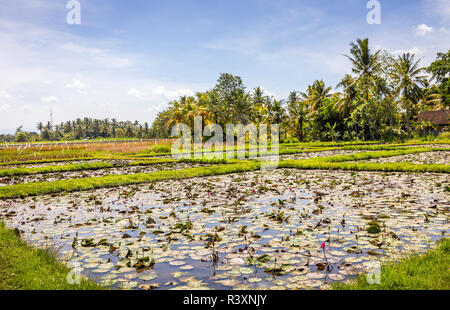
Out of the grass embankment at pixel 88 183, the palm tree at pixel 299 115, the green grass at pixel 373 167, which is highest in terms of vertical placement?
the palm tree at pixel 299 115

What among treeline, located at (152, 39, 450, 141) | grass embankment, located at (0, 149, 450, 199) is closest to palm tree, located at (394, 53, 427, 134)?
treeline, located at (152, 39, 450, 141)

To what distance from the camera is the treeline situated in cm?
3591

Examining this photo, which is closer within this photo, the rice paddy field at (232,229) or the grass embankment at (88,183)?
the rice paddy field at (232,229)

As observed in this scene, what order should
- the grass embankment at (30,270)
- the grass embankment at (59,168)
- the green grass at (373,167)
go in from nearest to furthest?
the grass embankment at (30,270) < the green grass at (373,167) < the grass embankment at (59,168)

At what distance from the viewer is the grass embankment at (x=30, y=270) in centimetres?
338

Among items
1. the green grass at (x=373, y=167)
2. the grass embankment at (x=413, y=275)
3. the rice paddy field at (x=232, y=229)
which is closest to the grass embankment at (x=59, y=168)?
the rice paddy field at (x=232, y=229)

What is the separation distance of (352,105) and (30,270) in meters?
39.0

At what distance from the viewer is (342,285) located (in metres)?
3.28

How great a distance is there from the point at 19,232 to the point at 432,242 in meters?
5.88

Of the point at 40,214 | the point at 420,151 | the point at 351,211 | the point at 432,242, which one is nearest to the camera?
the point at 432,242

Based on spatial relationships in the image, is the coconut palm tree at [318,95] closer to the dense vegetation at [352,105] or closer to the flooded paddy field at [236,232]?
the dense vegetation at [352,105]

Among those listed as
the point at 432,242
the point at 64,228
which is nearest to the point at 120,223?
the point at 64,228

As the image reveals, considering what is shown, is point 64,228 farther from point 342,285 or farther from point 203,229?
point 342,285

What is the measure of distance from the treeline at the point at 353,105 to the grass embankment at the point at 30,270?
3496 centimetres
